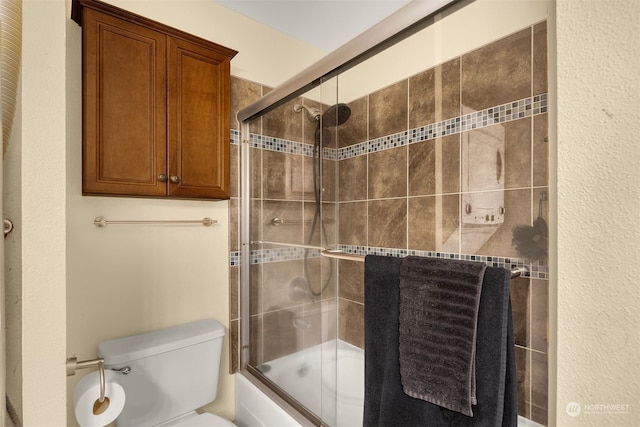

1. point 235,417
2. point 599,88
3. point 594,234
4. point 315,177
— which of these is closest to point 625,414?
point 594,234

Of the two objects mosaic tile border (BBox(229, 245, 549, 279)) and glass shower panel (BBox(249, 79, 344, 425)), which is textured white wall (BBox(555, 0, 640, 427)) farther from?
glass shower panel (BBox(249, 79, 344, 425))

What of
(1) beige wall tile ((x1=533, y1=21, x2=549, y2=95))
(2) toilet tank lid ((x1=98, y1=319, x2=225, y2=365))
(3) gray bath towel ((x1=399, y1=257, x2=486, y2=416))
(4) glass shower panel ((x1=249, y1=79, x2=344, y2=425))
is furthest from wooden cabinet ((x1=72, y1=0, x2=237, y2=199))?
(1) beige wall tile ((x1=533, y1=21, x2=549, y2=95))

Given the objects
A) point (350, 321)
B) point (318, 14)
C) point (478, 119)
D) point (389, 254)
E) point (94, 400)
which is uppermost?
point (318, 14)

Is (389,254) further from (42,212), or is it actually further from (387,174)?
(42,212)

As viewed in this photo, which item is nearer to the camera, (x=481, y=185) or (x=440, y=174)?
(x=481, y=185)

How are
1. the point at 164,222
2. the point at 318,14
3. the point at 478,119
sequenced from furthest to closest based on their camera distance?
the point at 318,14 → the point at 164,222 → the point at 478,119

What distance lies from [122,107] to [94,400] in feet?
3.71

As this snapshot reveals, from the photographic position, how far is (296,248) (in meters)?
1.52

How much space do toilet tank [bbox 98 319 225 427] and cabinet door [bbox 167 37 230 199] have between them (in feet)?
2.16

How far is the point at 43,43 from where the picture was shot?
1.49 feet

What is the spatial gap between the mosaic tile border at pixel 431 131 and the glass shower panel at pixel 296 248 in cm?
1

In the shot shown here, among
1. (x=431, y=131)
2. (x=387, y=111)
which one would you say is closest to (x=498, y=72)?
(x=431, y=131)

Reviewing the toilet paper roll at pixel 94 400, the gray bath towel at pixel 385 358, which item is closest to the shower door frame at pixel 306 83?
the gray bath towel at pixel 385 358

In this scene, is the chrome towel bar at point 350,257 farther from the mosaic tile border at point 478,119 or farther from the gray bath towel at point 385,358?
the mosaic tile border at point 478,119
